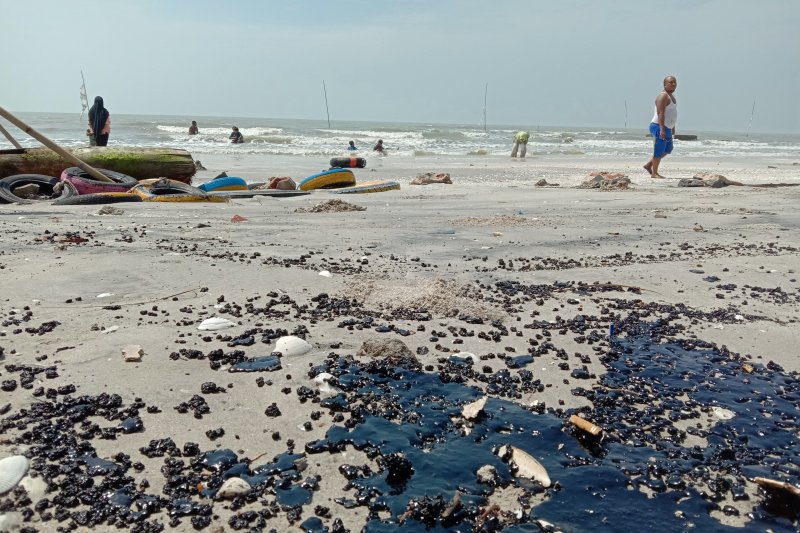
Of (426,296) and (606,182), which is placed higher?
(606,182)

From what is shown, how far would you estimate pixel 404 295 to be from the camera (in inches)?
161

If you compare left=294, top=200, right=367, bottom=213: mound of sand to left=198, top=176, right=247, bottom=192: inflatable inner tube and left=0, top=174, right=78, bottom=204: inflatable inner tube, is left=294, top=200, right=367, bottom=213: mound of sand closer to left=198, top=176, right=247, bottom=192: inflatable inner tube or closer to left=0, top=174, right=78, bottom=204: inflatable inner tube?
left=198, top=176, right=247, bottom=192: inflatable inner tube

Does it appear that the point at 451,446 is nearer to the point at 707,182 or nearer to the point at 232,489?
the point at 232,489

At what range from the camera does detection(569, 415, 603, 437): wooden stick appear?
2.32 meters

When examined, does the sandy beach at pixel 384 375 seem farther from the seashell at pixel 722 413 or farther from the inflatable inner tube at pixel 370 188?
the inflatable inner tube at pixel 370 188

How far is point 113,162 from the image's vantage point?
448 inches

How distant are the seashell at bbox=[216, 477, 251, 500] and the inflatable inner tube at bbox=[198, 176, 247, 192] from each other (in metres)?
9.24

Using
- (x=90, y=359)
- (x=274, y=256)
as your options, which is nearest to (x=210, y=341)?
(x=90, y=359)

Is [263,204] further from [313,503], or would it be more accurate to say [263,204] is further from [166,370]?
[313,503]

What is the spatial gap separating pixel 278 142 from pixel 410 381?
33123mm

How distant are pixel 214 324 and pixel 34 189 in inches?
310

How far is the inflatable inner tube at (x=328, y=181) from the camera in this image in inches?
452

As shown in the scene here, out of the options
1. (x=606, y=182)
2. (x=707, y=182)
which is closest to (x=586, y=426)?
(x=606, y=182)

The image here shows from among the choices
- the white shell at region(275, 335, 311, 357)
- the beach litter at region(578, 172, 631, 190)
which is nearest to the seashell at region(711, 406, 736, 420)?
the white shell at region(275, 335, 311, 357)
